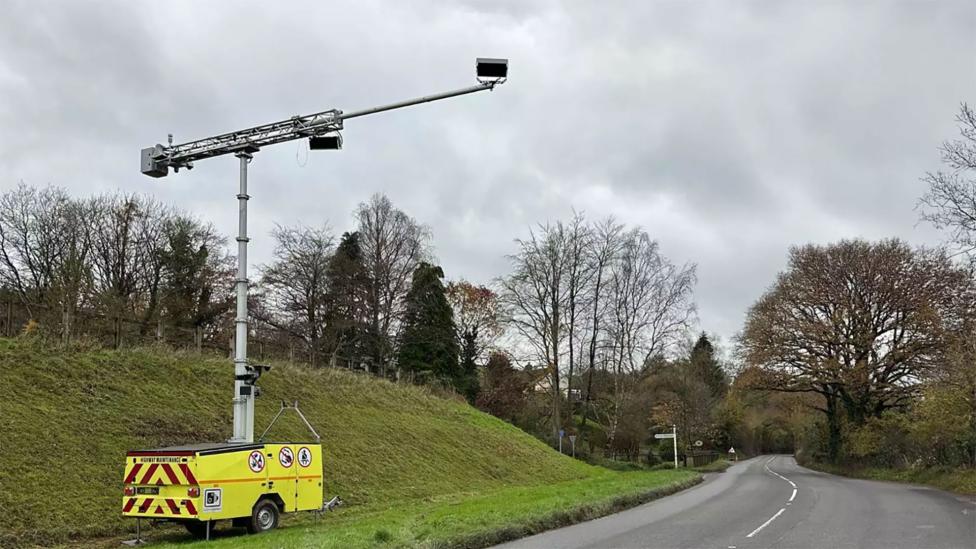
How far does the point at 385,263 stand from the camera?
56.0m

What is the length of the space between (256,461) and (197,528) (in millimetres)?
1733

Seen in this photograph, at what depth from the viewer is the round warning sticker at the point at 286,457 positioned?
1603 cm

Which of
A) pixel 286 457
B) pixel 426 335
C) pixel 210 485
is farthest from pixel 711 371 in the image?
pixel 210 485

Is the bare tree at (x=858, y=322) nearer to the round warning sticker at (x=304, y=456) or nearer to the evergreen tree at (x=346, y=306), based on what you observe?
the evergreen tree at (x=346, y=306)

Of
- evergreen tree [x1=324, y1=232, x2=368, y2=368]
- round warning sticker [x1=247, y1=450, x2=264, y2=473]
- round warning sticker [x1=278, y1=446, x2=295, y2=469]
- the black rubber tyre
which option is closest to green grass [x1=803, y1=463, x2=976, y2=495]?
round warning sticker [x1=278, y1=446, x2=295, y2=469]

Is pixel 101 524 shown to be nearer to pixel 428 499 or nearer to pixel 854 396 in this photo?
pixel 428 499

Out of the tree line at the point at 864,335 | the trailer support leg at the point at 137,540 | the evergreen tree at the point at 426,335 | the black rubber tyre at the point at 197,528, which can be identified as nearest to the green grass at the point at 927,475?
the tree line at the point at 864,335

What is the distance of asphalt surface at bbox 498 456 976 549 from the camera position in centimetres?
1315

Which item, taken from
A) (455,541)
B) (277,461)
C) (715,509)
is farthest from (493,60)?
(715,509)

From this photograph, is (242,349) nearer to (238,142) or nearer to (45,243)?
(238,142)

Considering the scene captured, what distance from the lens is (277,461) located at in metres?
15.9

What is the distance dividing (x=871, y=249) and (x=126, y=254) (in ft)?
142

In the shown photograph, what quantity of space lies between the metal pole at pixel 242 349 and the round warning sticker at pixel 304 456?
1.15 meters

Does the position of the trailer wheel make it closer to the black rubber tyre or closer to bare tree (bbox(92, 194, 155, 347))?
the black rubber tyre
